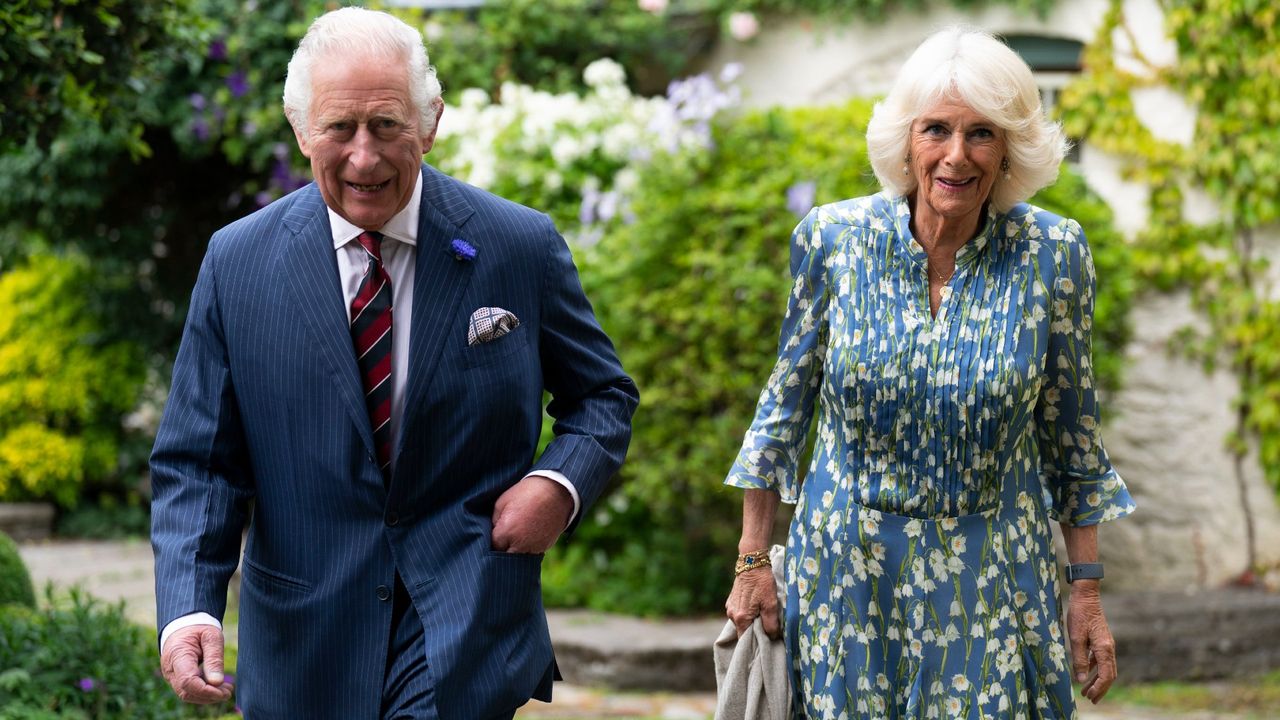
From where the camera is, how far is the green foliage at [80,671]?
4441 millimetres

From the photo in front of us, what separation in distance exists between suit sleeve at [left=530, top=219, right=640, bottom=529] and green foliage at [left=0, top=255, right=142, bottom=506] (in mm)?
7494

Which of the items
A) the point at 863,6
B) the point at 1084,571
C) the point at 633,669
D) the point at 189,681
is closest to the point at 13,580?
the point at 633,669

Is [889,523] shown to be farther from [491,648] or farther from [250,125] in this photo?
[250,125]

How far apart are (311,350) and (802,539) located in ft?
3.61

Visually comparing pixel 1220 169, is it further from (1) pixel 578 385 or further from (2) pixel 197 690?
(2) pixel 197 690

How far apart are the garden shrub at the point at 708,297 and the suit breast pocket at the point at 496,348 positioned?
3602 mm

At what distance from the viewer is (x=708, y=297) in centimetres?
659

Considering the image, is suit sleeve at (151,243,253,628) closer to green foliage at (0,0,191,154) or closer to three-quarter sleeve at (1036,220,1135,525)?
three-quarter sleeve at (1036,220,1135,525)

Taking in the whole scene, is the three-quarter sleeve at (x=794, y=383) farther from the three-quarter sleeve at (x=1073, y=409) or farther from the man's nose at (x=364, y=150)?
the man's nose at (x=364, y=150)

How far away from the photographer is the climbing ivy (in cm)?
689

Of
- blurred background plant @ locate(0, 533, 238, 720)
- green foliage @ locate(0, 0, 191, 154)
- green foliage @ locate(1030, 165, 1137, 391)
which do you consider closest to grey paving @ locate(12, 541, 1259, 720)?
blurred background plant @ locate(0, 533, 238, 720)

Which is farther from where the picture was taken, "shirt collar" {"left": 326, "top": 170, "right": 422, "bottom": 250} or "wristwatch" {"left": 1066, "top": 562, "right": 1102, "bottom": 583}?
"wristwatch" {"left": 1066, "top": 562, "right": 1102, "bottom": 583}

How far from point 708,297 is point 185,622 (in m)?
4.13

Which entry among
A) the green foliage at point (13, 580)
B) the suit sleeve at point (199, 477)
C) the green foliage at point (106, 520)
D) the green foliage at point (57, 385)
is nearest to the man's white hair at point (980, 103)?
the suit sleeve at point (199, 477)
